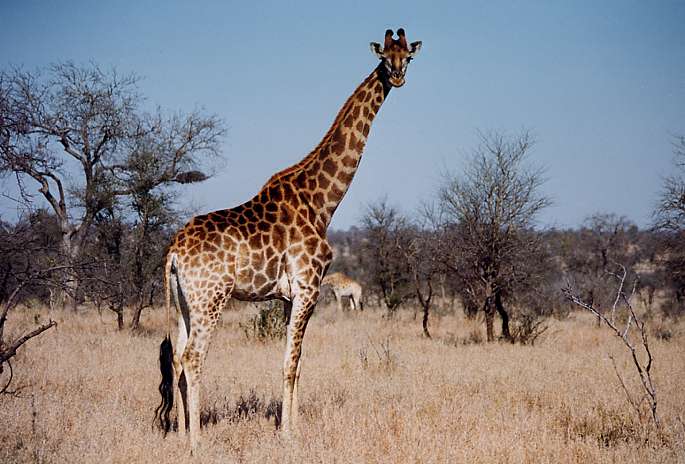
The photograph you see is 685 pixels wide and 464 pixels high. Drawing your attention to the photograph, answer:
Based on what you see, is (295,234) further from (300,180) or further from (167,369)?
(167,369)

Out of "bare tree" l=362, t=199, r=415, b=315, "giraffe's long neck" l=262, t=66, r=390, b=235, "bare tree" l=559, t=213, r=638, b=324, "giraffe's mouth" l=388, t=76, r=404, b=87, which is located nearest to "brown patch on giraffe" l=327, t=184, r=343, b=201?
"giraffe's long neck" l=262, t=66, r=390, b=235

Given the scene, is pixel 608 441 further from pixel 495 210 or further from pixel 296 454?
pixel 495 210

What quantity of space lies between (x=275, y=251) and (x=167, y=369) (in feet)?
5.23

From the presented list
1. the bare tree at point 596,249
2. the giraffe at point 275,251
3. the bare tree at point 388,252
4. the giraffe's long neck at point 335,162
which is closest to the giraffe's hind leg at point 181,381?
the giraffe at point 275,251

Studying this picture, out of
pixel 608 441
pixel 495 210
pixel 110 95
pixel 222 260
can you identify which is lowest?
pixel 608 441

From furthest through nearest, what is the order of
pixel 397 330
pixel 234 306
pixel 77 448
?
pixel 234 306 → pixel 397 330 → pixel 77 448

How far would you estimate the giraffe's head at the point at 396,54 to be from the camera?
645 cm

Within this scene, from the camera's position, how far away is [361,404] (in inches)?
285

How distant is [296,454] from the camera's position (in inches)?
209

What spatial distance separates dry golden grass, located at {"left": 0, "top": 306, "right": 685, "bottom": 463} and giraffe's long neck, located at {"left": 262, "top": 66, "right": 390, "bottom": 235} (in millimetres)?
2293

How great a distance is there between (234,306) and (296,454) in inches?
637

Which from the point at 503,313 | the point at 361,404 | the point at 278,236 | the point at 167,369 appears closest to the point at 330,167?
the point at 278,236

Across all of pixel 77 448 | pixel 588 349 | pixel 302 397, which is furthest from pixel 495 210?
pixel 77 448

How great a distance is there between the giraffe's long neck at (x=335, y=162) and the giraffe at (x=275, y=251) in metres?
0.01
